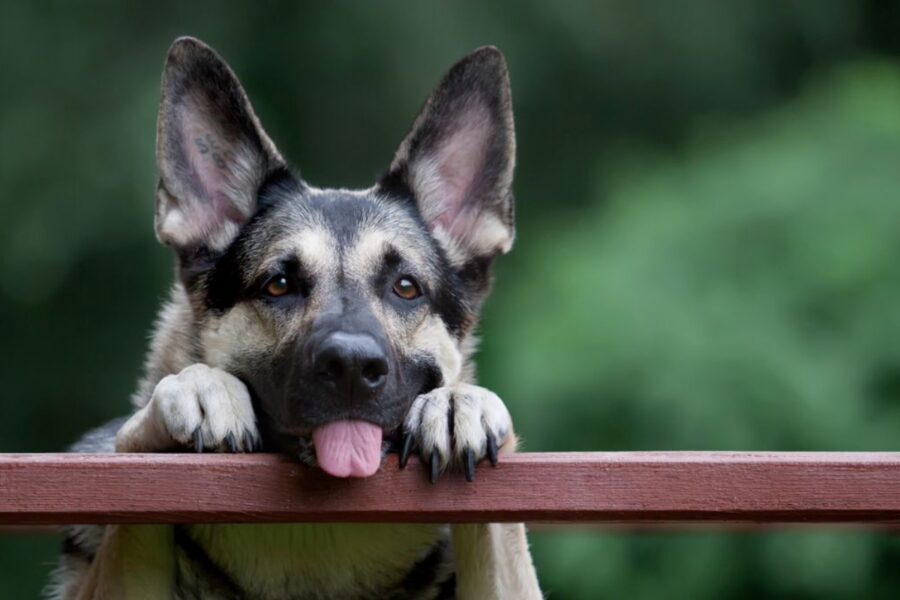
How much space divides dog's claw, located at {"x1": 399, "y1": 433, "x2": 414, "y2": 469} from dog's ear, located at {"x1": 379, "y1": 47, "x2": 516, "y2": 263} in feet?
4.56

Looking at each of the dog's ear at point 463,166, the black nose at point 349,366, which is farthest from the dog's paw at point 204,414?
the dog's ear at point 463,166

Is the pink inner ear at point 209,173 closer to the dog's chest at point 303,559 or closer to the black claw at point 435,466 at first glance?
the dog's chest at point 303,559

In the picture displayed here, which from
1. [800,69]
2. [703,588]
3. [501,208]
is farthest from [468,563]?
[800,69]

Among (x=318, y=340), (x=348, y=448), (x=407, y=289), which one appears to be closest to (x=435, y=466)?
(x=348, y=448)

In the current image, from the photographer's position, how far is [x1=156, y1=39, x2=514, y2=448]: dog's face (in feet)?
11.9

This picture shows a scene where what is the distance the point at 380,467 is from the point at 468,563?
34.6 inches

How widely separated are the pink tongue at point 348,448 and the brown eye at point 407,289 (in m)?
0.74

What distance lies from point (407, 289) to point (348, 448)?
3.03ft

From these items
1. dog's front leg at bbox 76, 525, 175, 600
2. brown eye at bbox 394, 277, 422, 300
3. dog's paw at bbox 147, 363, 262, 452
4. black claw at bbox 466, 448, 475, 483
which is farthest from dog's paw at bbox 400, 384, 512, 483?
dog's front leg at bbox 76, 525, 175, 600

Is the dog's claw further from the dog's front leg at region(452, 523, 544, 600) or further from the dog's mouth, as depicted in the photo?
the dog's front leg at region(452, 523, 544, 600)

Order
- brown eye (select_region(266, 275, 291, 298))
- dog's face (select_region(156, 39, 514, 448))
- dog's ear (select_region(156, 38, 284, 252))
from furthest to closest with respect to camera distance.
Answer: dog's ear (select_region(156, 38, 284, 252)) → brown eye (select_region(266, 275, 291, 298)) → dog's face (select_region(156, 39, 514, 448))

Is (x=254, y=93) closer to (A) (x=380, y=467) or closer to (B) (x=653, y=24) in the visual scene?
(B) (x=653, y=24)

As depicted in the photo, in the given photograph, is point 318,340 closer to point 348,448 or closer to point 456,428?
point 348,448

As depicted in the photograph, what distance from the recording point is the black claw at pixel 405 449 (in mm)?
3041
